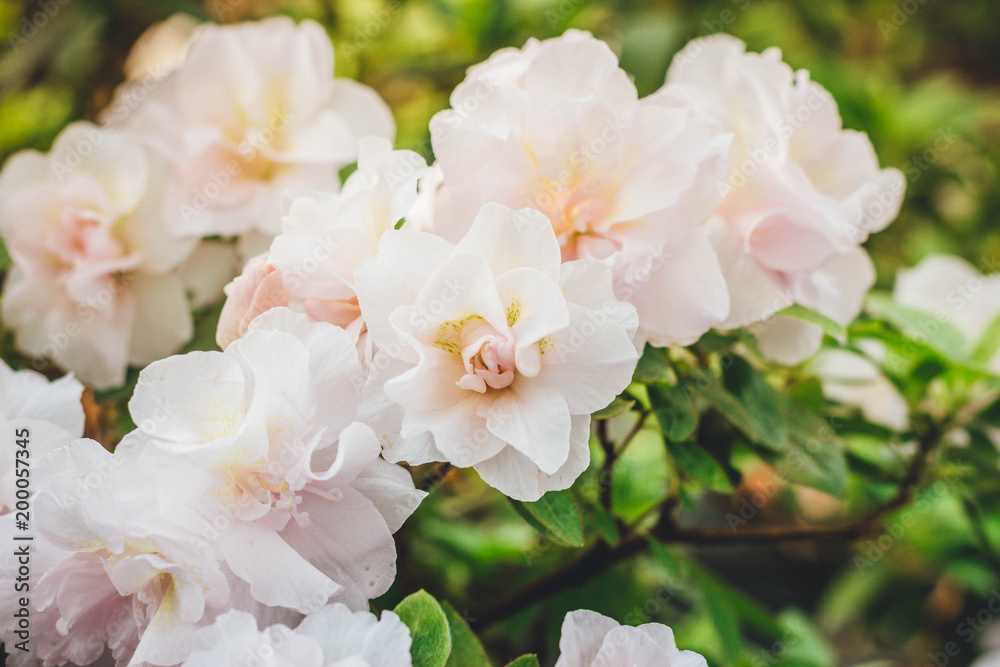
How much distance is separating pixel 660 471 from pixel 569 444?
539 mm

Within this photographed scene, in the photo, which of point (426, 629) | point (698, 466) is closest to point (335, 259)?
point (426, 629)

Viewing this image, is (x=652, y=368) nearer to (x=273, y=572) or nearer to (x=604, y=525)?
(x=604, y=525)

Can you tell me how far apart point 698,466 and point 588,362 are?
26 cm

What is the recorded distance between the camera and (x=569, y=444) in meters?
0.52

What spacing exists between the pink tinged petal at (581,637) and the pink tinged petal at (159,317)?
0.59 metres

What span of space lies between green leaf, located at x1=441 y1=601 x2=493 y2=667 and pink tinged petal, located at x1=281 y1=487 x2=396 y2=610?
0.29ft

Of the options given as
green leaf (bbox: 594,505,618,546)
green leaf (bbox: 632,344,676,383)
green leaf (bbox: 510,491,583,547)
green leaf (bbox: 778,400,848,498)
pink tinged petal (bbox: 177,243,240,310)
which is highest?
green leaf (bbox: 632,344,676,383)

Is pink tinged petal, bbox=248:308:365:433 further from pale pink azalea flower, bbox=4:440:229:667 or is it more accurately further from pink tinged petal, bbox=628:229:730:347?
pink tinged petal, bbox=628:229:730:347

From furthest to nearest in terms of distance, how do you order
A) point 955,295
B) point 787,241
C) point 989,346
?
1. point 955,295
2. point 989,346
3. point 787,241

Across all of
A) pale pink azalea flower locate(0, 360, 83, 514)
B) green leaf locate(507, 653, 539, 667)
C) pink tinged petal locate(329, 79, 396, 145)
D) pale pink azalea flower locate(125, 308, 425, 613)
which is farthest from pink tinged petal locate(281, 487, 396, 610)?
pink tinged petal locate(329, 79, 396, 145)

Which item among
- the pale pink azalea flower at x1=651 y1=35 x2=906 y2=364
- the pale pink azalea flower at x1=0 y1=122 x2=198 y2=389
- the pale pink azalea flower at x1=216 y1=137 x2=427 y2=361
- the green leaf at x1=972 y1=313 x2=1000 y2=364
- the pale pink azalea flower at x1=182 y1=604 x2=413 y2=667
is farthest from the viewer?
the green leaf at x1=972 y1=313 x2=1000 y2=364

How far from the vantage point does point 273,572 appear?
1.66 feet

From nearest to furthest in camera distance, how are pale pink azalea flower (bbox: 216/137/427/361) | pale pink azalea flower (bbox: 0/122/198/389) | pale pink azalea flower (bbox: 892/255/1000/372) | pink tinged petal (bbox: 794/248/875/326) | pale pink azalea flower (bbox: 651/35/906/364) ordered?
1. pale pink azalea flower (bbox: 216/137/427/361)
2. pale pink azalea flower (bbox: 651/35/906/364)
3. pink tinged petal (bbox: 794/248/875/326)
4. pale pink azalea flower (bbox: 0/122/198/389)
5. pale pink azalea flower (bbox: 892/255/1000/372)

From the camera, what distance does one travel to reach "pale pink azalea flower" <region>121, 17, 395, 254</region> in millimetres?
900
